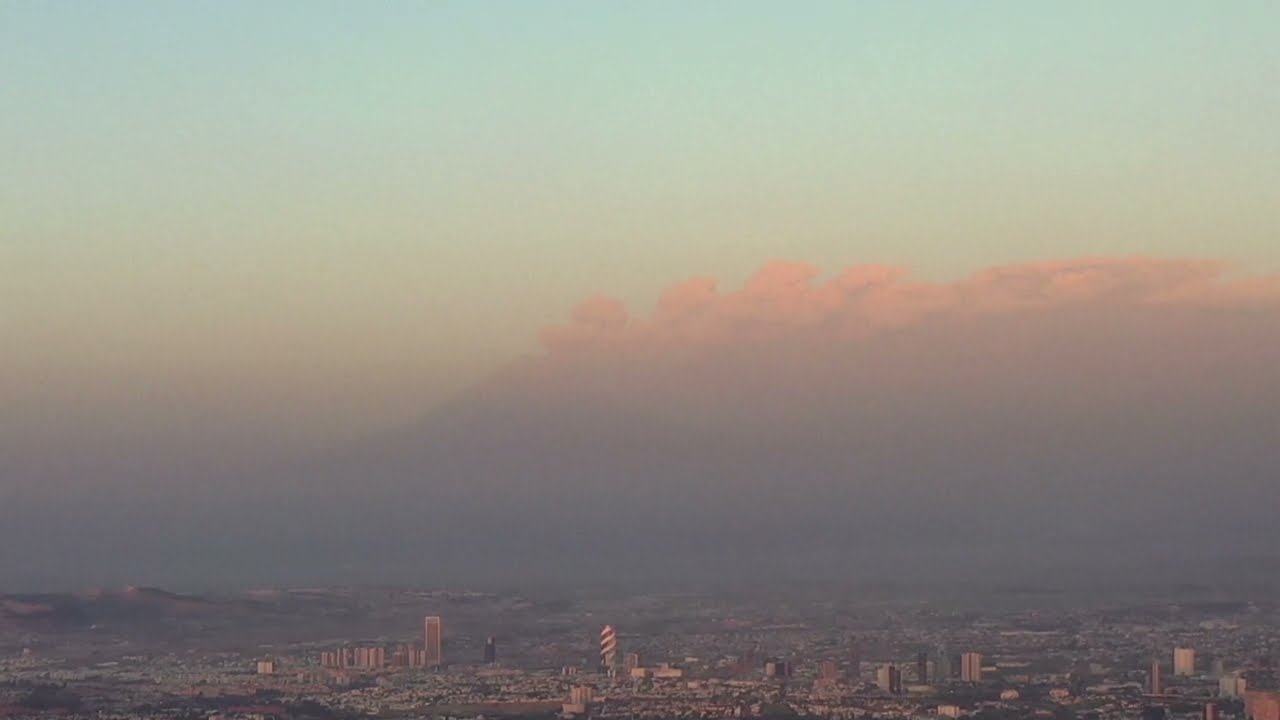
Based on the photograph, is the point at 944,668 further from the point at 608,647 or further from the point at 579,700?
the point at 608,647

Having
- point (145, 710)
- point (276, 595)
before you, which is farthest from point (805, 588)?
point (145, 710)

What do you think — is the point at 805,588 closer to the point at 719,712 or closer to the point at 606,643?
the point at 606,643

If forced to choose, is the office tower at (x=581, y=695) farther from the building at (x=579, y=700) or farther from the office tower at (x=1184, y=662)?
the office tower at (x=1184, y=662)

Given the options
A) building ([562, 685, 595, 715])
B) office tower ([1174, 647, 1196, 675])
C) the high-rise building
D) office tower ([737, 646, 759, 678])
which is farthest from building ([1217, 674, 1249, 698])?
building ([562, 685, 595, 715])

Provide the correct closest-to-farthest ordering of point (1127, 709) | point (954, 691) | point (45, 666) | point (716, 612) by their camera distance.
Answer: point (1127, 709) < point (954, 691) < point (45, 666) < point (716, 612)

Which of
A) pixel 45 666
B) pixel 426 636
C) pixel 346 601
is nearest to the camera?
pixel 45 666
